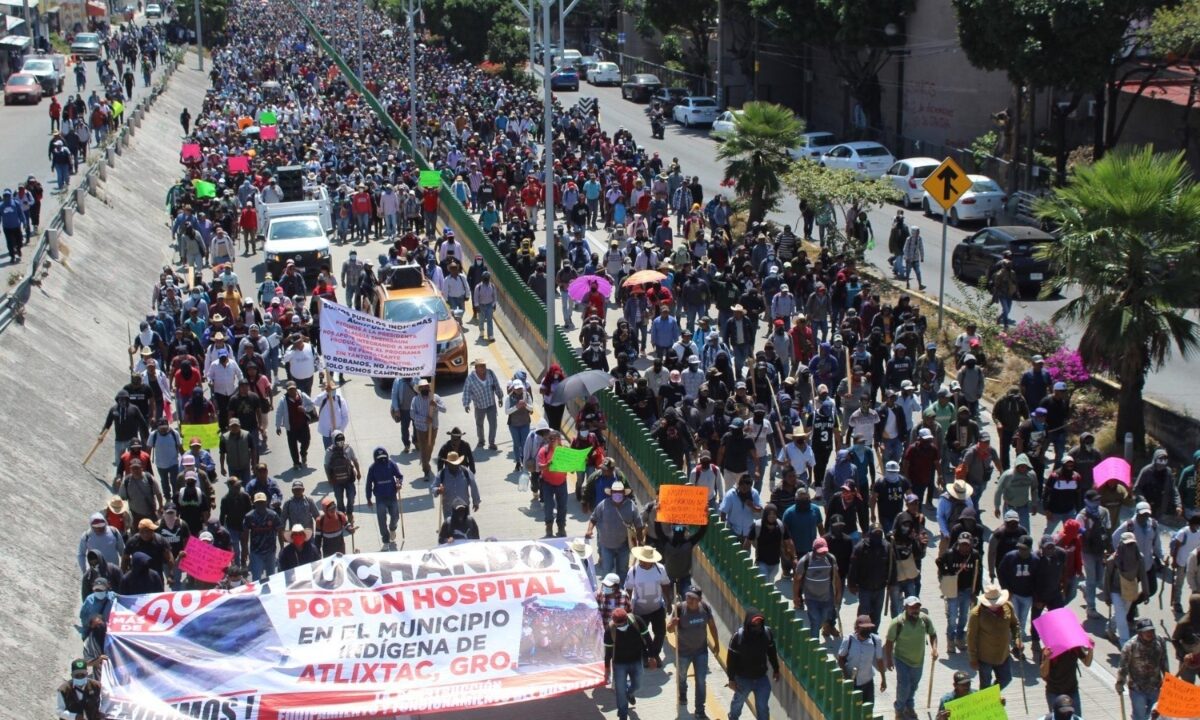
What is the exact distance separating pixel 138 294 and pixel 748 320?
601 inches

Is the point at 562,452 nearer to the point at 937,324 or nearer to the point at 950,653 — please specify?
the point at 950,653

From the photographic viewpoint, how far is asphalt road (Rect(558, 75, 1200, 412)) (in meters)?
23.7

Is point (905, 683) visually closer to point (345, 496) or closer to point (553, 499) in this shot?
point (553, 499)

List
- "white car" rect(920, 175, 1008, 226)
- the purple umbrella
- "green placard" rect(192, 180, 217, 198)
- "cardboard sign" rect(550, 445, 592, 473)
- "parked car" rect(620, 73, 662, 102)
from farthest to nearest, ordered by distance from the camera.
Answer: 1. "parked car" rect(620, 73, 662, 102)
2. "white car" rect(920, 175, 1008, 226)
3. "green placard" rect(192, 180, 217, 198)
4. the purple umbrella
5. "cardboard sign" rect(550, 445, 592, 473)

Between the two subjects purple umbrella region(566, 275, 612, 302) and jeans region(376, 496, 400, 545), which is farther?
purple umbrella region(566, 275, 612, 302)

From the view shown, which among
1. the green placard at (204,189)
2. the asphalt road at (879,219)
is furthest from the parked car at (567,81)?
the green placard at (204,189)

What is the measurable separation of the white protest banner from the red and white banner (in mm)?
6367

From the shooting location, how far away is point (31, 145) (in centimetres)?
4831

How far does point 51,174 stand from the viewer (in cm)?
4228

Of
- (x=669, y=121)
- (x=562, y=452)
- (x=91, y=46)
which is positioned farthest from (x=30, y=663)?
(x=91, y=46)

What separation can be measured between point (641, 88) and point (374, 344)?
50.0 m

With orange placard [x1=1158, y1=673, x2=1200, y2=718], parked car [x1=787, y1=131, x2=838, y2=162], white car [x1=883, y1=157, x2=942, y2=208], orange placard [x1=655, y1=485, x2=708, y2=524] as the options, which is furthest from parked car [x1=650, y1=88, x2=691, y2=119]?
orange placard [x1=1158, y1=673, x2=1200, y2=718]

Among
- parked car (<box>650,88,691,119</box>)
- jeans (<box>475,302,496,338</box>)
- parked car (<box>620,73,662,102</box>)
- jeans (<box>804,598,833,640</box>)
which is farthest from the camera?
parked car (<box>620,73,662,102</box>)

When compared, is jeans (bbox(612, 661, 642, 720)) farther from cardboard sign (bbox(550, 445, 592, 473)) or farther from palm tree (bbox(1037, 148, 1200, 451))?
palm tree (bbox(1037, 148, 1200, 451))
